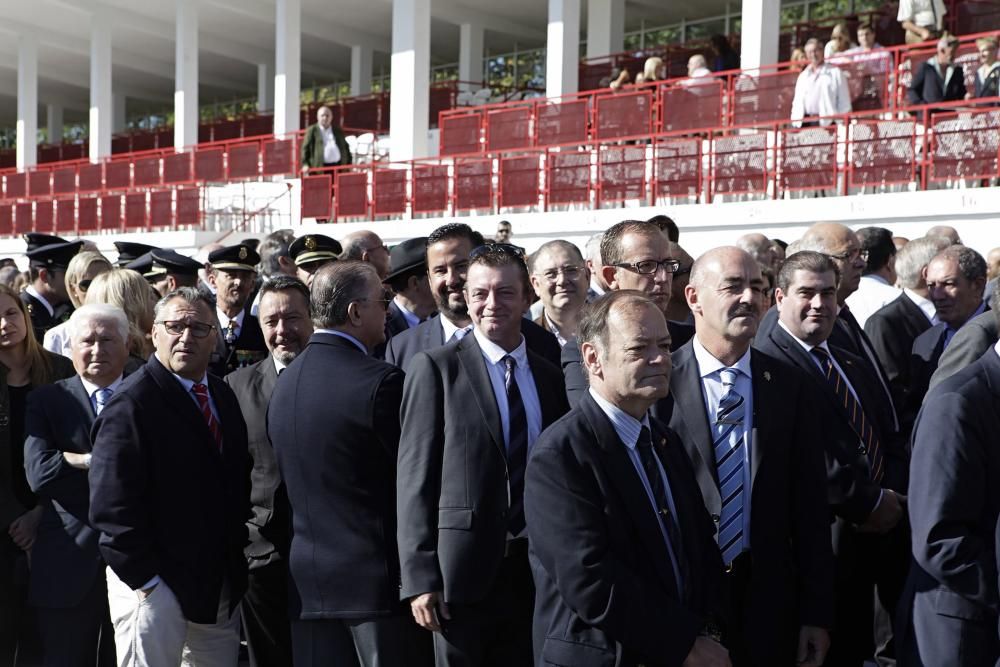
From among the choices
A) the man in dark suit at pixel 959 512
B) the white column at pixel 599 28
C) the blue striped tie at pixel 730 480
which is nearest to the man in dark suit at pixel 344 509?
the blue striped tie at pixel 730 480

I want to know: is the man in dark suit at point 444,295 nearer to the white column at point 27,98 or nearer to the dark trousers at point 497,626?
the dark trousers at point 497,626

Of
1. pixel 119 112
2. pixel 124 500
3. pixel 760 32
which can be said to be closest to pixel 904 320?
pixel 124 500

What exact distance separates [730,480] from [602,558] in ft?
2.87

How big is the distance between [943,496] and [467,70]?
95.1 feet

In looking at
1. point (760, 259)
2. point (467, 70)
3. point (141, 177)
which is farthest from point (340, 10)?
point (760, 259)

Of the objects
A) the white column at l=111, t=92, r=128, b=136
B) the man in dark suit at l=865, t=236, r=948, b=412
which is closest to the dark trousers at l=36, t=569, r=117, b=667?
the man in dark suit at l=865, t=236, r=948, b=412

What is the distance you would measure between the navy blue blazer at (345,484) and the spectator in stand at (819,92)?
39.8 ft

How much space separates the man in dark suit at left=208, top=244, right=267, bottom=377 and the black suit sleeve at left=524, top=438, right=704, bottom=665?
410 cm

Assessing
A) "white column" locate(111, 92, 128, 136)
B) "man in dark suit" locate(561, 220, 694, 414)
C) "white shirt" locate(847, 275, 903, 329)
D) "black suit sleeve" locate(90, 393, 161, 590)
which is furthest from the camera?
"white column" locate(111, 92, 128, 136)

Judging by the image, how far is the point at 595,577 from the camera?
12.7 ft

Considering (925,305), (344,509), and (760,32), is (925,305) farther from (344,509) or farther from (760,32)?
(760,32)

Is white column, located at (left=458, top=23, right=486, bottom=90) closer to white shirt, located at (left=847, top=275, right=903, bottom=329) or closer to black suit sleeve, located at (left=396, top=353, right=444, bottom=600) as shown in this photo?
white shirt, located at (left=847, top=275, right=903, bottom=329)

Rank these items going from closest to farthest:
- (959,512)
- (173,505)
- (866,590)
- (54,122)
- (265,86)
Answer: (959,512) < (173,505) < (866,590) < (265,86) < (54,122)

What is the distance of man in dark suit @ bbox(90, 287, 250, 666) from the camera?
504 centimetres
